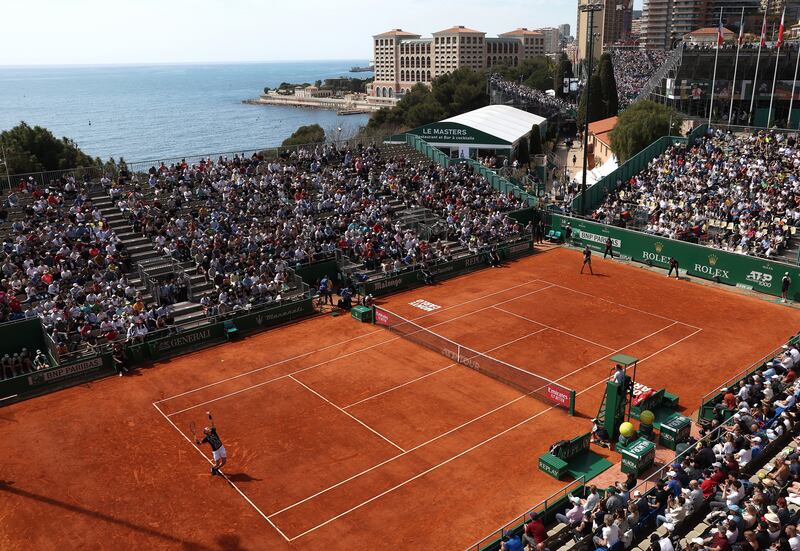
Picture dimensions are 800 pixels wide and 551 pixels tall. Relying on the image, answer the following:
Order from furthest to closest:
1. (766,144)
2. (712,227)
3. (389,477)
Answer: (766,144)
(712,227)
(389,477)

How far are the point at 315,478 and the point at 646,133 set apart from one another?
48937 mm

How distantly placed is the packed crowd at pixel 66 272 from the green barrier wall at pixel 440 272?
11.5m

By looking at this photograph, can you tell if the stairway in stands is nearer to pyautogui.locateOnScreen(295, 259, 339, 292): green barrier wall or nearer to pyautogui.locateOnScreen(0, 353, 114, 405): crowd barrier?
pyautogui.locateOnScreen(0, 353, 114, 405): crowd barrier

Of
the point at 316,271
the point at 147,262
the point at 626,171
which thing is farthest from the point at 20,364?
the point at 626,171

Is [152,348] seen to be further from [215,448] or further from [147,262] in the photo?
[215,448]

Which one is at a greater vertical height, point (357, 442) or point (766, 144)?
point (766, 144)

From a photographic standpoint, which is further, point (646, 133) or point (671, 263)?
point (646, 133)

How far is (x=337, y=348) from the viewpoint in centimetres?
2861

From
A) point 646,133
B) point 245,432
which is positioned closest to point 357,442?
point 245,432

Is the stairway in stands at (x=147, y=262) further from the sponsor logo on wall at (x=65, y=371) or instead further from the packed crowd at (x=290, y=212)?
the sponsor logo on wall at (x=65, y=371)

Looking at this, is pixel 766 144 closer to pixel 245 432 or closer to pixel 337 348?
Answer: pixel 337 348

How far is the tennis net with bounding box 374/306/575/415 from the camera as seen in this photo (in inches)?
905

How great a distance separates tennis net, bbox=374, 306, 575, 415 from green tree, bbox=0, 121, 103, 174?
38.6 metres

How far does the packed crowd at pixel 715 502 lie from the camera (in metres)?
13.9
